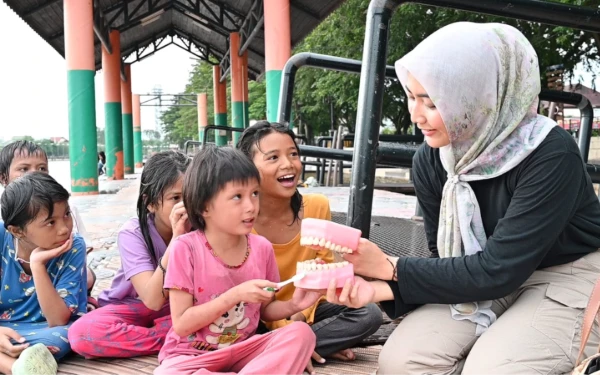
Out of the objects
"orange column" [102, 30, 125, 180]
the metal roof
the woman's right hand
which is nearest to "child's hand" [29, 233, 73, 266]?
the woman's right hand

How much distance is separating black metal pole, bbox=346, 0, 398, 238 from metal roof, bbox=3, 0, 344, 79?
1033cm

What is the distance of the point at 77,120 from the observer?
9977 mm

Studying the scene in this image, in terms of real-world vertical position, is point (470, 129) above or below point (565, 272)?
above

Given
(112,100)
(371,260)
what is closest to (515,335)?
(371,260)

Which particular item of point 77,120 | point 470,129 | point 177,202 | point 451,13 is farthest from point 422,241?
point 77,120

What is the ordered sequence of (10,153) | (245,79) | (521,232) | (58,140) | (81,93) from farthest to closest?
(58,140), (245,79), (81,93), (10,153), (521,232)

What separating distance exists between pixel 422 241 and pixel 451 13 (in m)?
7.23

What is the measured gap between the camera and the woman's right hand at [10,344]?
1952mm

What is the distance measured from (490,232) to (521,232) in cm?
18

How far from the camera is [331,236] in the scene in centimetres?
155

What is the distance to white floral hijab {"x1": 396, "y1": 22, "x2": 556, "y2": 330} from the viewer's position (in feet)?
4.82

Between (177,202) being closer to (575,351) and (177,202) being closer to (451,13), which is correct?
(575,351)

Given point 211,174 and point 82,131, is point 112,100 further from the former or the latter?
point 211,174

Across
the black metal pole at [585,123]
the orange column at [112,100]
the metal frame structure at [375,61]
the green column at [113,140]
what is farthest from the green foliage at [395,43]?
the green column at [113,140]
